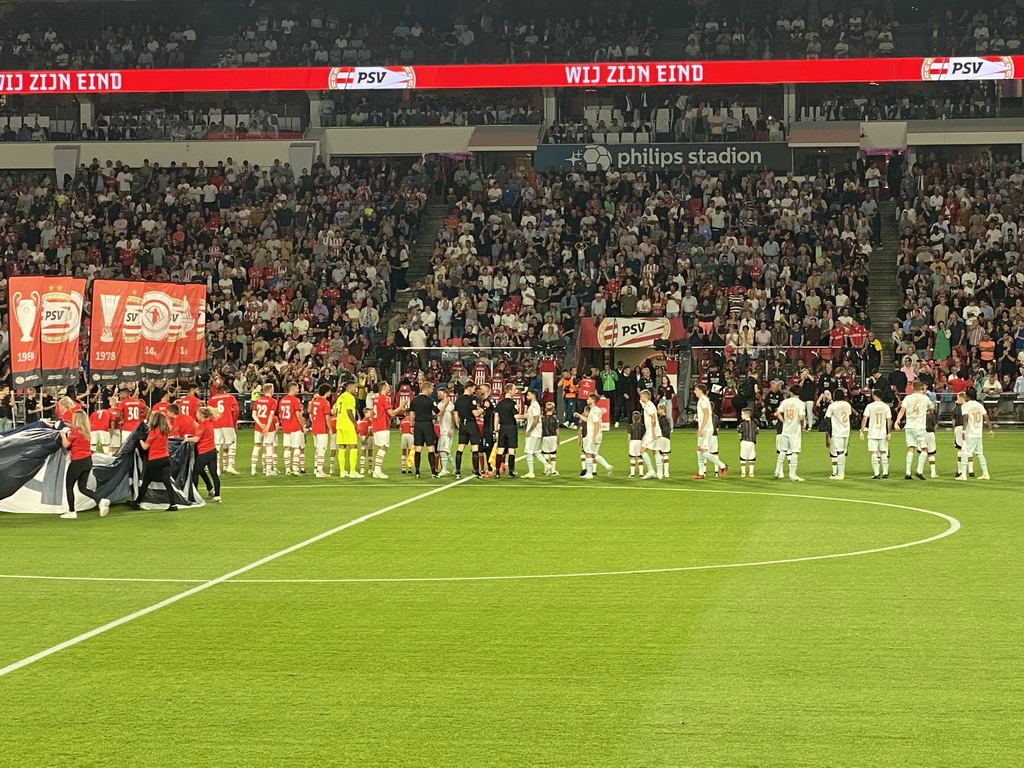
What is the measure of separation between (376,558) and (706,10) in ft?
133

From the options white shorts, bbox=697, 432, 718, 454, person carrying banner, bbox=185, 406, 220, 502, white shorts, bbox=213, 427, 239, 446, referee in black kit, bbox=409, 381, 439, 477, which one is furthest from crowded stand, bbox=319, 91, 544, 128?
person carrying banner, bbox=185, 406, 220, 502

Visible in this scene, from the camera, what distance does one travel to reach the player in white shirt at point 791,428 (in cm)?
2662

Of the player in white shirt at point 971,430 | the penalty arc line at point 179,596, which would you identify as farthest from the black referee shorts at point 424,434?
the player in white shirt at point 971,430

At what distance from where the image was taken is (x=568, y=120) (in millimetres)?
53938

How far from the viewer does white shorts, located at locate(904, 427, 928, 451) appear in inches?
1065

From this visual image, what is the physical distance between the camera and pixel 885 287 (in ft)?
149

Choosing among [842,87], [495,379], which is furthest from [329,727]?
[842,87]

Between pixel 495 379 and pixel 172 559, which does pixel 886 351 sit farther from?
pixel 172 559

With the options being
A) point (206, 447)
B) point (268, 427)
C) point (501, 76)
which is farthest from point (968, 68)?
point (206, 447)

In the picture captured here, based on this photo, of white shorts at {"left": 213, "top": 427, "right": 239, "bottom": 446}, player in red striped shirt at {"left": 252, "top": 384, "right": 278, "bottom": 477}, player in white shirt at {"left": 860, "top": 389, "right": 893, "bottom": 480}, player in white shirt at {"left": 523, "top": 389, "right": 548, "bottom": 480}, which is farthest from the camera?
white shorts at {"left": 213, "top": 427, "right": 239, "bottom": 446}

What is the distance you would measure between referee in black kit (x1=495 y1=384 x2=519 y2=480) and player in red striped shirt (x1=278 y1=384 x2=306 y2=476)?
376 centimetres

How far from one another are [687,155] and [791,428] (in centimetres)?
2497

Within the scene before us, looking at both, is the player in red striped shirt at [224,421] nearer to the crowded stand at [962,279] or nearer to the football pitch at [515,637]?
the football pitch at [515,637]

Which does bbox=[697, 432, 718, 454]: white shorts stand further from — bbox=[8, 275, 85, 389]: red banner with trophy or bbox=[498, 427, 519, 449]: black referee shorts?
bbox=[8, 275, 85, 389]: red banner with trophy
